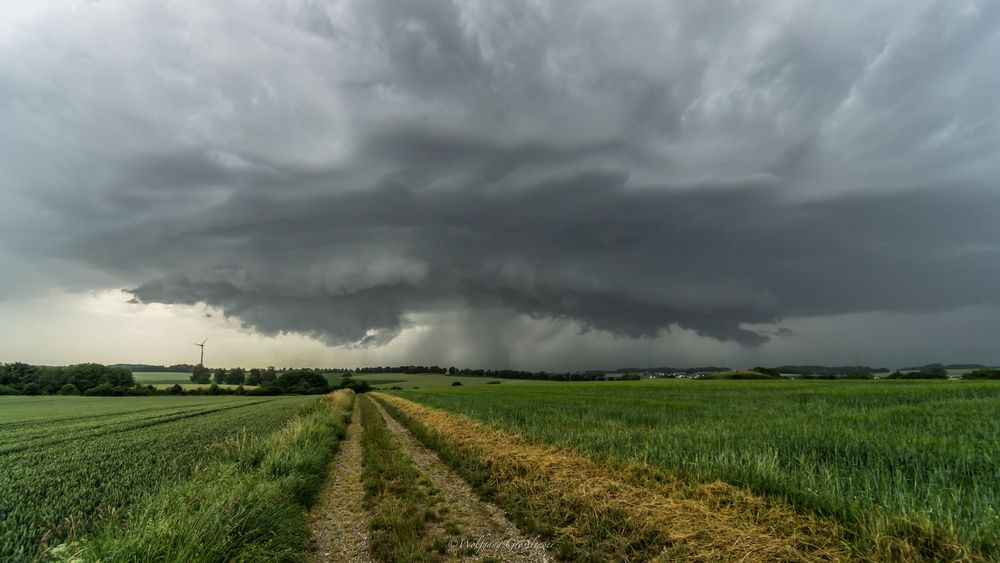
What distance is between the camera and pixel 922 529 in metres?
4.48

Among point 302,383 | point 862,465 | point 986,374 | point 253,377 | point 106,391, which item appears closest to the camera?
point 862,465

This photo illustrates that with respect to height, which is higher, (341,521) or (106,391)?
(341,521)

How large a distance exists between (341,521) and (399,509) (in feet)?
3.91

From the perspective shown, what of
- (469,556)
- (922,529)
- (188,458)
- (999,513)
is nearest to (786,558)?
(922,529)

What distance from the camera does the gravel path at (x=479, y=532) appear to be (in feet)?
20.1

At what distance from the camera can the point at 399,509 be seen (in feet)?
26.5

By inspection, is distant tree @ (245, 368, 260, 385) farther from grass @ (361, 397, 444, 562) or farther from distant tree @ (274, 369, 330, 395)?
grass @ (361, 397, 444, 562)

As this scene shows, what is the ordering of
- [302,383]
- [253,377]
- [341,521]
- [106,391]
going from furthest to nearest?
[253,377], [302,383], [106,391], [341,521]

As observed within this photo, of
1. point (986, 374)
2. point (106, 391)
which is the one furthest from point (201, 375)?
point (986, 374)

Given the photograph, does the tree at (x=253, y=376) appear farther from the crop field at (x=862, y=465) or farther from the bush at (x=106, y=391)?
the crop field at (x=862, y=465)

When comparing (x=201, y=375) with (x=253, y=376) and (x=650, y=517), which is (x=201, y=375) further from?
(x=650, y=517)

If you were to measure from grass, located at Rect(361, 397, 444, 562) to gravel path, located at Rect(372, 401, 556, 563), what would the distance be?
1.15 feet

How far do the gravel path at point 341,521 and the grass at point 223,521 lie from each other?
0.30 metres

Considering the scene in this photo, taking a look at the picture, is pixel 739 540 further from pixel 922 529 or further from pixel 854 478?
pixel 854 478
